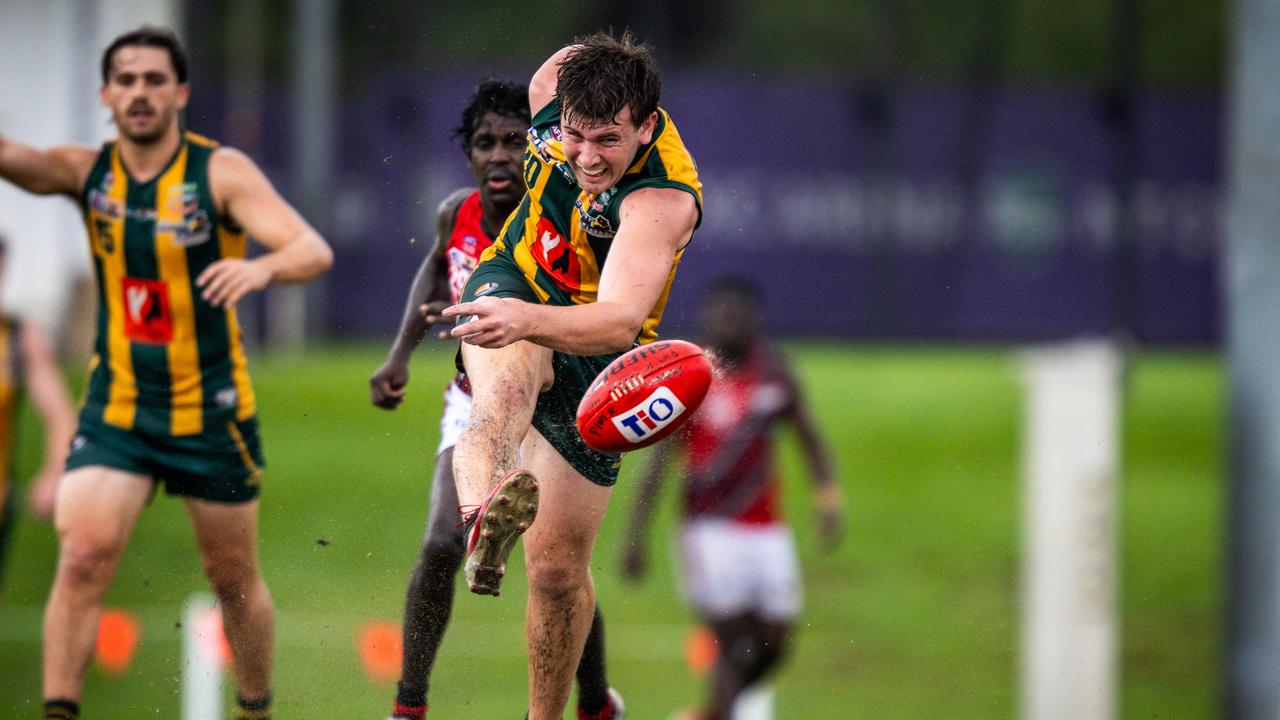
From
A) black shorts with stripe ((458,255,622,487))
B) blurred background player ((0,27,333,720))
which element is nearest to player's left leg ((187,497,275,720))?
blurred background player ((0,27,333,720))

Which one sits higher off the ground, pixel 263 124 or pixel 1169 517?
pixel 263 124

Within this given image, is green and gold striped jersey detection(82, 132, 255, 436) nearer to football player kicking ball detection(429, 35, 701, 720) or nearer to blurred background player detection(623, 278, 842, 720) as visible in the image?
football player kicking ball detection(429, 35, 701, 720)

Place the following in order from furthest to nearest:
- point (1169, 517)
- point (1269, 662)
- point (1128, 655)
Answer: point (1169, 517) → point (1128, 655) → point (1269, 662)

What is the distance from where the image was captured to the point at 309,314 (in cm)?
2186

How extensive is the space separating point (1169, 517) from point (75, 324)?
13097mm

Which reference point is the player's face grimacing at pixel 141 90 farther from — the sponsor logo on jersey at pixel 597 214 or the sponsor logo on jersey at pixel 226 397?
the sponsor logo on jersey at pixel 597 214

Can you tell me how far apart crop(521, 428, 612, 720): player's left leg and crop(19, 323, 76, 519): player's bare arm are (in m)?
3.88

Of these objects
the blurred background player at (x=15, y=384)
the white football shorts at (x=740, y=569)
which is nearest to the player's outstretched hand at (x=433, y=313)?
the blurred background player at (x=15, y=384)

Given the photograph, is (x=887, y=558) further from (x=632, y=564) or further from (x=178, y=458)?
(x=178, y=458)

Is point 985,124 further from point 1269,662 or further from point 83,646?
point 83,646

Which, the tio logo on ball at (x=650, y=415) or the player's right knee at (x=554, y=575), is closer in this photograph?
the tio logo on ball at (x=650, y=415)

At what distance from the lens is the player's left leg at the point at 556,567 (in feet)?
16.7

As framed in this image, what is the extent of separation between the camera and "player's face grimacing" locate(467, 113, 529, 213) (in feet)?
16.5

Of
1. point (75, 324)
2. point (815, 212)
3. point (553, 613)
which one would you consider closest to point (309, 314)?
point (75, 324)
